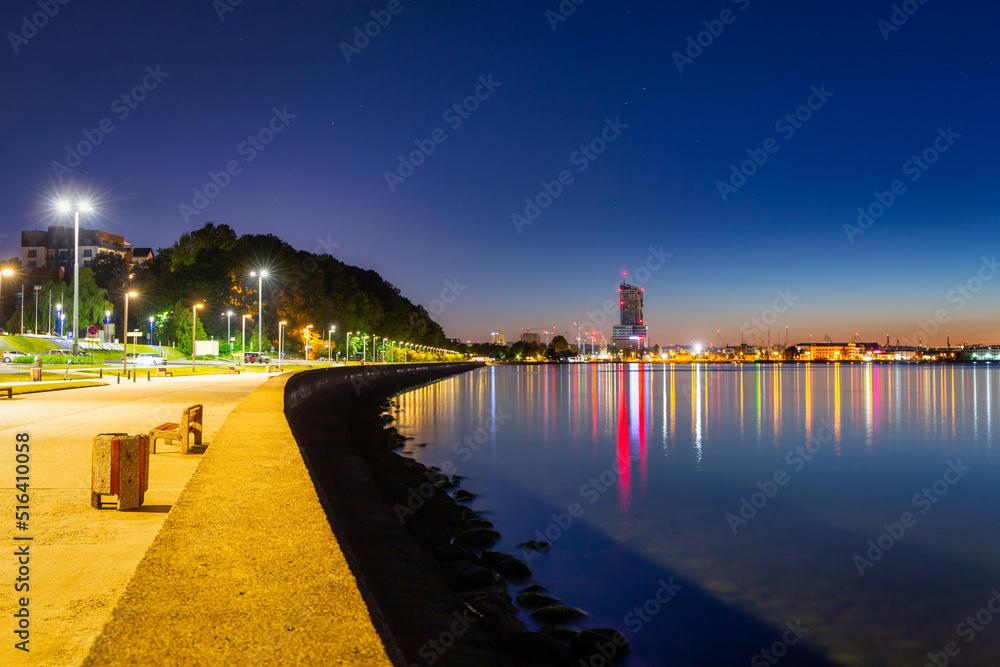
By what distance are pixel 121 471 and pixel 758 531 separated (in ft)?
47.7

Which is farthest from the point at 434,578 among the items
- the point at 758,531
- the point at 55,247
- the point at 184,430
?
the point at 55,247

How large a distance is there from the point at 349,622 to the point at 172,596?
1214 mm

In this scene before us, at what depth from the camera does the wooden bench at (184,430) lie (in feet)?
44.3

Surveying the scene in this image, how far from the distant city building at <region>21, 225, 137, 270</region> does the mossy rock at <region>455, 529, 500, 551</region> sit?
181 m

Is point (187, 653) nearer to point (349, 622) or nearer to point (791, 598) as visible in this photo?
point (349, 622)

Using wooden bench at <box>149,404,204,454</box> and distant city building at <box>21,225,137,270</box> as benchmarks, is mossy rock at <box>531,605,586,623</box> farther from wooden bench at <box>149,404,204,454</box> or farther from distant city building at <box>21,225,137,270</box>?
distant city building at <box>21,225,137,270</box>

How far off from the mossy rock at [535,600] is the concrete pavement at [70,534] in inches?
219

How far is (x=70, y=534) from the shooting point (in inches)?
301

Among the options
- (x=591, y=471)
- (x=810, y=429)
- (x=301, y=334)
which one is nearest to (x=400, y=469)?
(x=591, y=471)

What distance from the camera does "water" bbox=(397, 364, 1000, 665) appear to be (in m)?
11.4

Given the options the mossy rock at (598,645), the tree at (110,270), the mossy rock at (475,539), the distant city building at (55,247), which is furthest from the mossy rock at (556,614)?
the distant city building at (55,247)

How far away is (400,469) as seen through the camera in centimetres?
2177

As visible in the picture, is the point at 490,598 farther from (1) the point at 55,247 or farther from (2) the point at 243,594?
A: (1) the point at 55,247

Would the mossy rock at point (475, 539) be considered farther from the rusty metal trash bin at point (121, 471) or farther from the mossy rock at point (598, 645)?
the rusty metal trash bin at point (121, 471)
